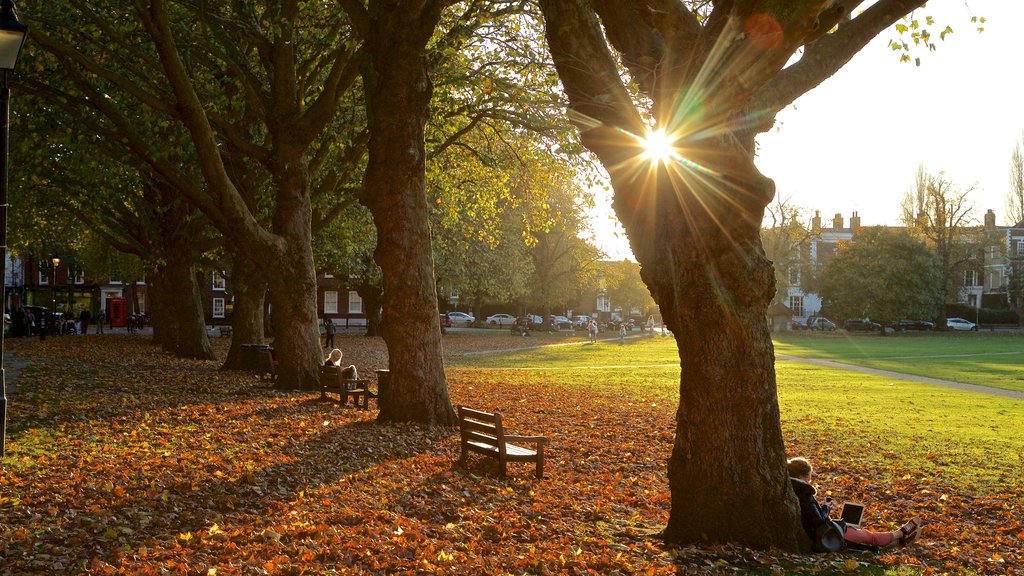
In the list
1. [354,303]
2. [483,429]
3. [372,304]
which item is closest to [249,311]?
[483,429]

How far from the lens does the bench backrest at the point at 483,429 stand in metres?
9.32

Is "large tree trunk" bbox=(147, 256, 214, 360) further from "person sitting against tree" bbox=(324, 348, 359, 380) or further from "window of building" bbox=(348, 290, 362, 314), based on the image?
"window of building" bbox=(348, 290, 362, 314)

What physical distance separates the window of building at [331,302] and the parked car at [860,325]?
45.3 m

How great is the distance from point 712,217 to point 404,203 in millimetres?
6393

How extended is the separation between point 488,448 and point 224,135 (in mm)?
11485

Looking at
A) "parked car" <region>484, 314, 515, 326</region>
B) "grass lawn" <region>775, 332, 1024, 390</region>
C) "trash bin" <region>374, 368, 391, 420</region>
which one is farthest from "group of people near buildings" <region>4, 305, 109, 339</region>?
"parked car" <region>484, 314, 515, 326</region>

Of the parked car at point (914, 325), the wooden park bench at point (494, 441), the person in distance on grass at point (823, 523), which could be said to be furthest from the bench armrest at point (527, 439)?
the parked car at point (914, 325)

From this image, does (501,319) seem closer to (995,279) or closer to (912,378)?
(912,378)

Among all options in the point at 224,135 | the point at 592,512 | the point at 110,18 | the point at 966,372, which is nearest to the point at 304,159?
the point at 224,135

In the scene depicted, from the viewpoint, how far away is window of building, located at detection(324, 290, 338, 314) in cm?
7156

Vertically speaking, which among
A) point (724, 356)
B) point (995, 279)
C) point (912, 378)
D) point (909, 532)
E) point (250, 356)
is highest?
point (995, 279)

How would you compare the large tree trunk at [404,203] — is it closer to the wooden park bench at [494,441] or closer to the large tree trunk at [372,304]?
the wooden park bench at [494,441]

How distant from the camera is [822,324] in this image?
2995 inches

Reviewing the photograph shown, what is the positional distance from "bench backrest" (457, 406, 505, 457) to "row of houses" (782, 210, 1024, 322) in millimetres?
69367
